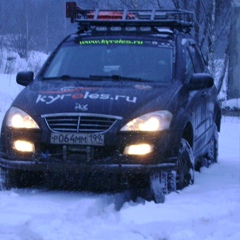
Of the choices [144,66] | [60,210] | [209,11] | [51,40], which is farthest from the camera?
[51,40]

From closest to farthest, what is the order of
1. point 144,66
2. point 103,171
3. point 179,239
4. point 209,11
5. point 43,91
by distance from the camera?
1. point 179,239
2. point 103,171
3. point 43,91
4. point 144,66
5. point 209,11

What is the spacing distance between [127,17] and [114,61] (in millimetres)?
1033

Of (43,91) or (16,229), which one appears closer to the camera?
(16,229)

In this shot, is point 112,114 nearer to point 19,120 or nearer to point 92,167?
point 92,167

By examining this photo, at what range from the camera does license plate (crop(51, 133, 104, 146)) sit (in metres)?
5.63

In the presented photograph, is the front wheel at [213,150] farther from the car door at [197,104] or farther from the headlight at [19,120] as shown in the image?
the headlight at [19,120]

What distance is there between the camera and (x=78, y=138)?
5664mm

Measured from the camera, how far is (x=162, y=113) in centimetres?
581

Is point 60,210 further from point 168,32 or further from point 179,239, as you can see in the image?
point 168,32

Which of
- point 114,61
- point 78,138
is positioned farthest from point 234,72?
point 78,138

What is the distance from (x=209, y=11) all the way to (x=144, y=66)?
10901mm

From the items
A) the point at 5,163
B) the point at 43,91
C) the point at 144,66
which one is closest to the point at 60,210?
the point at 5,163

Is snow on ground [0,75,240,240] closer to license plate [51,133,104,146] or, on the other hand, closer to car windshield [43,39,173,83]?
license plate [51,133,104,146]

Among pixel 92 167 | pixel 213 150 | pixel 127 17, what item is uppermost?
pixel 127 17
